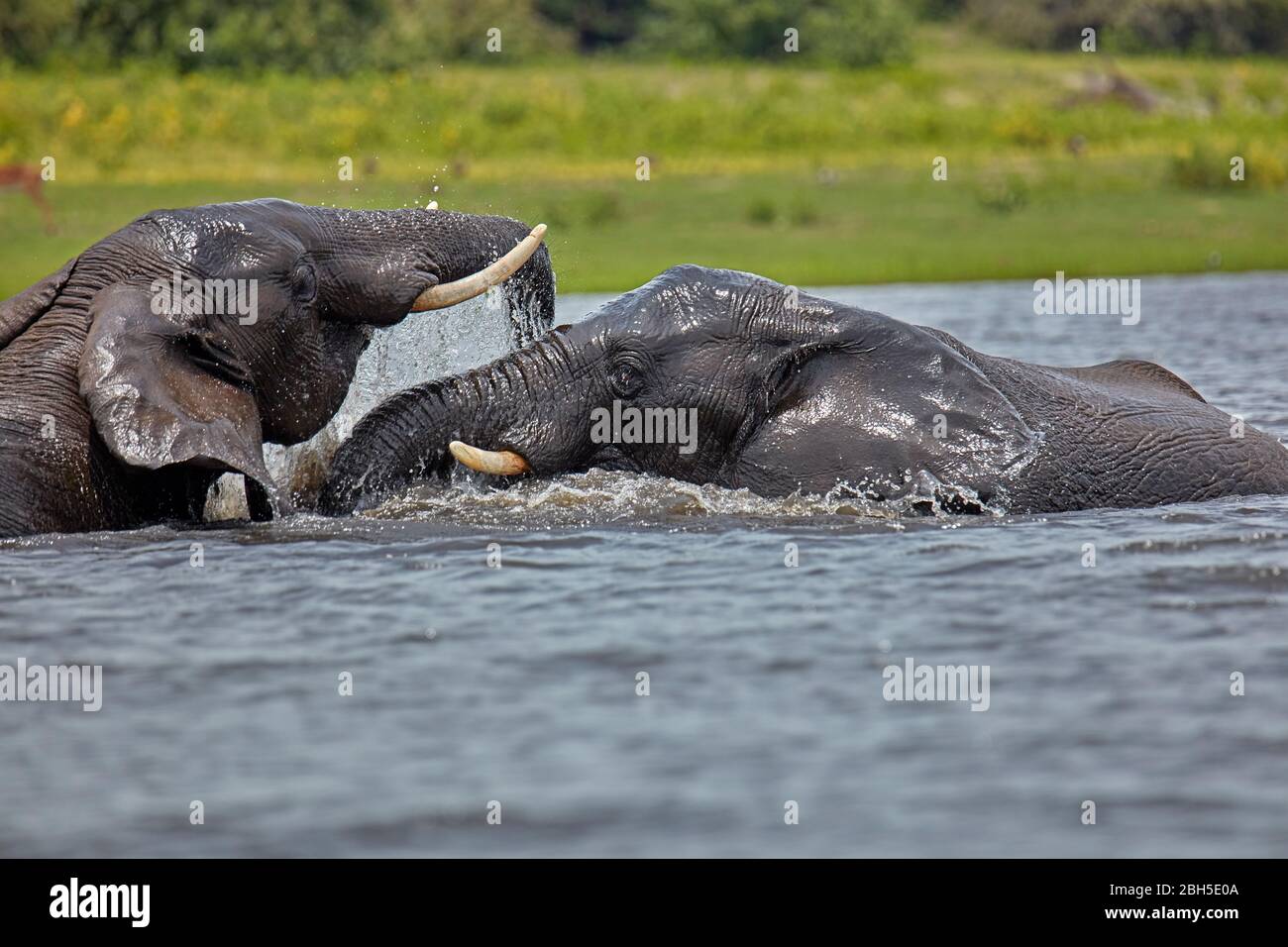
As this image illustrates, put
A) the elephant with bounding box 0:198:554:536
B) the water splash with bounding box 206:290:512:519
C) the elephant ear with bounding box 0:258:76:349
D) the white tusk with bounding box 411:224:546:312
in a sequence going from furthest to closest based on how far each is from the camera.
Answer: the water splash with bounding box 206:290:512:519, the white tusk with bounding box 411:224:546:312, the elephant ear with bounding box 0:258:76:349, the elephant with bounding box 0:198:554:536

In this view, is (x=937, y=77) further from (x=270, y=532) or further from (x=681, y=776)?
(x=681, y=776)

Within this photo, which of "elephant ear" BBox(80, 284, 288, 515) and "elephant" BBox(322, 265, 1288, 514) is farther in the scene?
"elephant" BBox(322, 265, 1288, 514)

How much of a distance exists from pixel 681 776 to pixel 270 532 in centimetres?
404

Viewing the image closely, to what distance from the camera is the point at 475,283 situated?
9867 millimetres

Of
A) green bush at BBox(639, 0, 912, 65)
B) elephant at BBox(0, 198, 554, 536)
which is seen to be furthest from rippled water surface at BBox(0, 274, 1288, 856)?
green bush at BBox(639, 0, 912, 65)

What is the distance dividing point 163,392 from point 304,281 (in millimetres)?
1151

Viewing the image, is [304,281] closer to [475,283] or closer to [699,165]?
[475,283]

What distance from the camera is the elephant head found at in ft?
30.6

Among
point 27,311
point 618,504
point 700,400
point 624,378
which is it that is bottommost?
point 618,504

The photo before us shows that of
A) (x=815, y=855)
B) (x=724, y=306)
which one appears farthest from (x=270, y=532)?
(x=815, y=855)

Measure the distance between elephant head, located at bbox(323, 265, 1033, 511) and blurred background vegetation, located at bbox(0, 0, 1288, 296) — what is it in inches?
419

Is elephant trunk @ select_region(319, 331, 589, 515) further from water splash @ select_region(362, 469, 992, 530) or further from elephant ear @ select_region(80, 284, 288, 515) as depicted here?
elephant ear @ select_region(80, 284, 288, 515)

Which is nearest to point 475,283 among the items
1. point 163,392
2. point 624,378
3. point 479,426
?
point 479,426

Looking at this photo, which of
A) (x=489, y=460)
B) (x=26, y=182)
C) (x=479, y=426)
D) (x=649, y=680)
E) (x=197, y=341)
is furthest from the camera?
(x=26, y=182)
